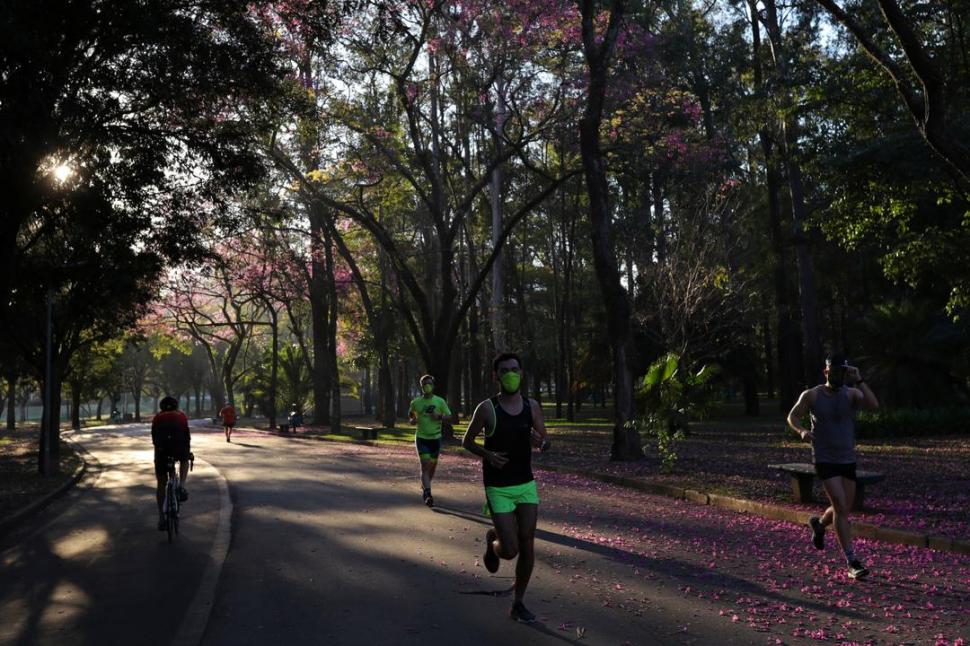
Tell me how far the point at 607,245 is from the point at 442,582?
13.3 meters

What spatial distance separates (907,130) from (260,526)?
543 inches

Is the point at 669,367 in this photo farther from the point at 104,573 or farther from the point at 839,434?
the point at 104,573

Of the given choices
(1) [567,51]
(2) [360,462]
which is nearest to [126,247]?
(2) [360,462]

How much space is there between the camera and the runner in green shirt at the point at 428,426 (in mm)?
12648

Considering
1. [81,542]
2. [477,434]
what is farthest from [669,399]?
[477,434]

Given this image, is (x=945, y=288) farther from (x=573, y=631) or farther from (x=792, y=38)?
(x=573, y=631)

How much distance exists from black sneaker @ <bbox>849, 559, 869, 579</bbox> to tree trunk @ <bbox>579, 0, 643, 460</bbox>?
38.2 feet

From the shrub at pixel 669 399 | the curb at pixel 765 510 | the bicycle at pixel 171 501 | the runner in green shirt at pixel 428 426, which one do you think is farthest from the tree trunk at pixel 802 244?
the bicycle at pixel 171 501

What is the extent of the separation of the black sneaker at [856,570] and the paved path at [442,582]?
0.13 m

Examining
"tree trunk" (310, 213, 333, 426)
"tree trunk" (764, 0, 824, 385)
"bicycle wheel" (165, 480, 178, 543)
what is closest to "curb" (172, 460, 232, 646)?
"bicycle wheel" (165, 480, 178, 543)

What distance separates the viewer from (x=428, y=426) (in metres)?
12.8

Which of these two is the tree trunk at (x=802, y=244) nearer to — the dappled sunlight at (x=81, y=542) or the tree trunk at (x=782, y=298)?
the tree trunk at (x=782, y=298)

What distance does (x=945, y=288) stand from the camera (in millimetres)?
31109

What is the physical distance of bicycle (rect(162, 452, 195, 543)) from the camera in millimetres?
10336
